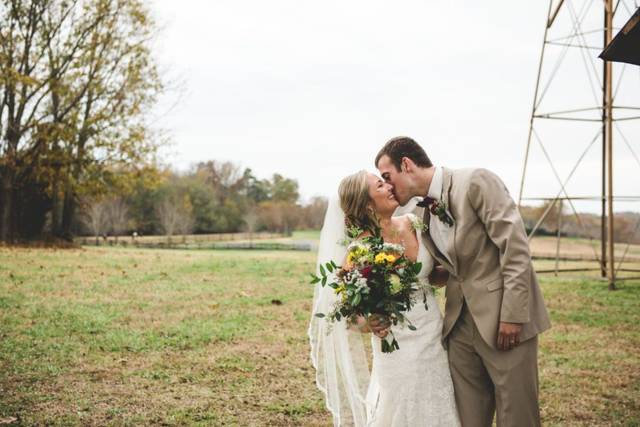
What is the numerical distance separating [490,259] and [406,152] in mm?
1000

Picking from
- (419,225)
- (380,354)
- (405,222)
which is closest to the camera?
(419,225)

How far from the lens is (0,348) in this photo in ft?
23.1

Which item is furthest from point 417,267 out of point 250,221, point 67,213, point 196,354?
point 250,221

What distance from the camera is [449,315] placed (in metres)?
3.92

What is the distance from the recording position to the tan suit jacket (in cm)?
342

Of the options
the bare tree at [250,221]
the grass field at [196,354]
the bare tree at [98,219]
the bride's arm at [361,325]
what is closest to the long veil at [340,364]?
the bride's arm at [361,325]

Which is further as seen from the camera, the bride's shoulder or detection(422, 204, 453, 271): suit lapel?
the bride's shoulder

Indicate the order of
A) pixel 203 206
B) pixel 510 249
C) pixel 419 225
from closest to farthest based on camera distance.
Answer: pixel 510 249 → pixel 419 225 → pixel 203 206

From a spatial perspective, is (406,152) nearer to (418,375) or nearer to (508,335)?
(508,335)

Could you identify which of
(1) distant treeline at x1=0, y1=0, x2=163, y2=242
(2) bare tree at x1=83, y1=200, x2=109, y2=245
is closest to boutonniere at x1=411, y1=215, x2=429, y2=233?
(1) distant treeline at x1=0, y1=0, x2=163, y2=242

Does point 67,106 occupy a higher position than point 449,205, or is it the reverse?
point 67,106

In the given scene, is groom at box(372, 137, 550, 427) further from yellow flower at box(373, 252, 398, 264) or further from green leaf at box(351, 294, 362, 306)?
green leaf at box(351, 294, 362, 306)

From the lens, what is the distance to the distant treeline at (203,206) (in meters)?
56.8

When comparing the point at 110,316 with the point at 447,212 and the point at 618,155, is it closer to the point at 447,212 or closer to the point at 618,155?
the point at 447,212
